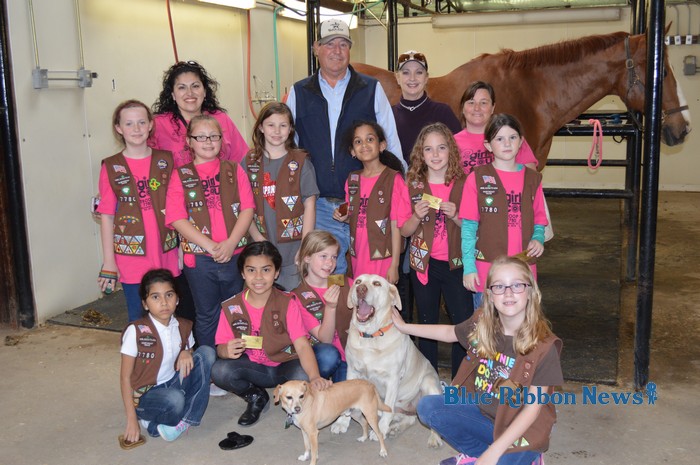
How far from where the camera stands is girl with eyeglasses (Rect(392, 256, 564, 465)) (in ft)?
7.08

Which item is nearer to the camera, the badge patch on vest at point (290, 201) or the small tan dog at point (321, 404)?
the small tan dog at point (321, 404)

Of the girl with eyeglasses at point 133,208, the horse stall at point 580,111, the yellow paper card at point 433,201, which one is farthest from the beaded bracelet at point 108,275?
the horse stall at point 580,111

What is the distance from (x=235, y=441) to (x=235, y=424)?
0.70ft

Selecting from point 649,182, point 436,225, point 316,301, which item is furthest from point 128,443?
point 649,182

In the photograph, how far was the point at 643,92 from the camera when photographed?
5.00 meters

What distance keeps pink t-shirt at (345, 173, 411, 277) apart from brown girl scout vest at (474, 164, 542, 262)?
15.2 inches

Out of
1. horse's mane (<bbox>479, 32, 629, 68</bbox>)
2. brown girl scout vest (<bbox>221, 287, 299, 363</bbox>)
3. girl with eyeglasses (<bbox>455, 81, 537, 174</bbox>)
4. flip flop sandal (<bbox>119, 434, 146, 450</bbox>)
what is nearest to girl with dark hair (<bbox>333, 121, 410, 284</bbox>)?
girl with eyeglasses (<bbox>455, 81, 537, 174</bbox>)

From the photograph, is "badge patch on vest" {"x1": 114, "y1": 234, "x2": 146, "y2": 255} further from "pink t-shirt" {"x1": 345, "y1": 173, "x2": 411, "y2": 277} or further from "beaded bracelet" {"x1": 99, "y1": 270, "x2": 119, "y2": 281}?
"pink t-shirt" {"x1": 345, "y1": 173, "x2": 411, "y2": 277}

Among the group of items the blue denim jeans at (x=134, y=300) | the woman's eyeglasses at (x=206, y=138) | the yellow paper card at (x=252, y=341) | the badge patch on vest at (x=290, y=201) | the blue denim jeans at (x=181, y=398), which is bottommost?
the blue denim jeans at (x=181, y=398)

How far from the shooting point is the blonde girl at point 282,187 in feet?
10.9

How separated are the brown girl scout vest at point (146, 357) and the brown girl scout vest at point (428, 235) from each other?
1.22 m

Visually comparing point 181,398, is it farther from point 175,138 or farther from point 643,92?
point 643,92

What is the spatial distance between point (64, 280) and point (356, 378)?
2.80 m

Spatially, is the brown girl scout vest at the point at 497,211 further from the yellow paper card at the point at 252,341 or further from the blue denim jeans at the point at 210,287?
the blue denim jeans at the point at 210,287
